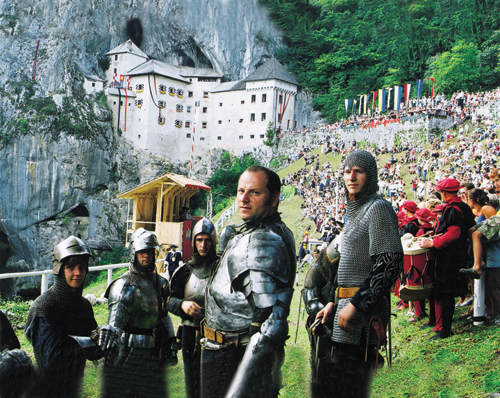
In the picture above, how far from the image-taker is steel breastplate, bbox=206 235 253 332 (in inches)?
111

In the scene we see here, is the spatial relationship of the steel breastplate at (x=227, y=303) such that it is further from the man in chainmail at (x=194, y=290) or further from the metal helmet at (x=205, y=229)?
the metal helmet at (x=205, y=229)

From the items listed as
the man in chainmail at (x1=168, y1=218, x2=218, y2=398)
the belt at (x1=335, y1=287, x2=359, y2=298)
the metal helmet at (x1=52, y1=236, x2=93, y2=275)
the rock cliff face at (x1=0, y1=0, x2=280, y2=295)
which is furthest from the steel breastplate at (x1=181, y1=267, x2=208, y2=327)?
the rock cliff face at (x1=0, y1=0, x2=280, y2=295)

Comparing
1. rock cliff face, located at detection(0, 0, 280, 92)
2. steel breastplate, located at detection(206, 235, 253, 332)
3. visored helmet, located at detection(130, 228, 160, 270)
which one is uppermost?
rock cliff face, located at detection(0, 0, 280, 92)

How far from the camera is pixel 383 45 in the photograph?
51188mm

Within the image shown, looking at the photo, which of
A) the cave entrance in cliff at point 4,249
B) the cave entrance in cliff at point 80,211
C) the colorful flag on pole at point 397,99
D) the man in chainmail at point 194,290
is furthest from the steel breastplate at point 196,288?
the cave entrance in cliff at point 4,249

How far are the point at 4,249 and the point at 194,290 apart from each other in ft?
159

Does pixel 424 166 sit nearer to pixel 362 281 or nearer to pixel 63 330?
pixel 362 281

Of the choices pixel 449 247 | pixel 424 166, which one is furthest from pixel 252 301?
pixel 424 166

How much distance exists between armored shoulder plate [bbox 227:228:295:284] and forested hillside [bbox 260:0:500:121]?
149ft

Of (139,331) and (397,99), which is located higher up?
(397,99)

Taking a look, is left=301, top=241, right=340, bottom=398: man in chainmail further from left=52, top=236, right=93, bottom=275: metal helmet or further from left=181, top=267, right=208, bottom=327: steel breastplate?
left=52, top=236, right=93, bottom=275: metal helmet

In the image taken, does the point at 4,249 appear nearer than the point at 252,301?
No

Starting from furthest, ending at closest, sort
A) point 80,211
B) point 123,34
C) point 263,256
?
point 123,34 → point 80,211 → point 263,256

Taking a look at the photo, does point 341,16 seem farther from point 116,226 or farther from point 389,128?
point 116,226
